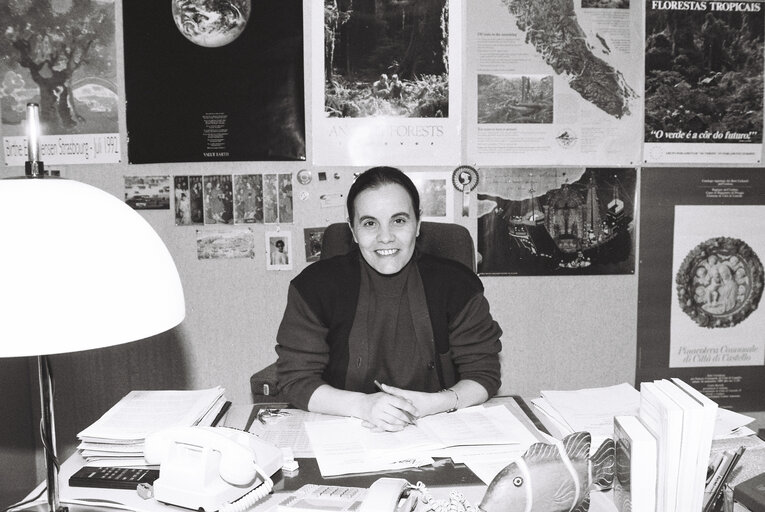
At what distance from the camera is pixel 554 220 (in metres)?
2.23

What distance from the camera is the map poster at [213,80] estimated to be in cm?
213

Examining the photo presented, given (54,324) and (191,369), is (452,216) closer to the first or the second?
(191,369)

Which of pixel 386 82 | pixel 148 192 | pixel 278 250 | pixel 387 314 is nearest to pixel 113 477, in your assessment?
pixel 387 314

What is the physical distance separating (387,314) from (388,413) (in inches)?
15.9

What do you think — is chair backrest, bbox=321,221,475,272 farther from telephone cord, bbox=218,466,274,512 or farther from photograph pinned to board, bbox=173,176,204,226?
telephone cord, bbox=218,466,274,512

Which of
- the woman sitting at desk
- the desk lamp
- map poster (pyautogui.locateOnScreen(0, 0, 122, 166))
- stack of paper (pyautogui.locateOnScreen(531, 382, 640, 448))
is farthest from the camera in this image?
map poster (pyautogui.locateOnScreen(0, 0, 122, 166))

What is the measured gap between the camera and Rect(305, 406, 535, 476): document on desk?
109 cm

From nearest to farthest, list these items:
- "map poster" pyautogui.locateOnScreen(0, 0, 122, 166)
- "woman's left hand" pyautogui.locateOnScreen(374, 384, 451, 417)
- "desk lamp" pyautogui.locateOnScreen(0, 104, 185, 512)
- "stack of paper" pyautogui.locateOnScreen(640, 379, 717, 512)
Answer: "desk lamp" pyautogui.locateOnScreen(0, 104, 185, 512)
"stack of paper" pyautogui.locateOnScreen(640, 379, 717, 512)
"woman's left hand" pyautogui.locateOnScreen(374, 384, 451, 417)
"map poster" pyautogui.locateOnScreen(0, 0, 122, 166)

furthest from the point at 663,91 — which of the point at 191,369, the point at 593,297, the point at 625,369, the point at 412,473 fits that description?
the point at 191,369

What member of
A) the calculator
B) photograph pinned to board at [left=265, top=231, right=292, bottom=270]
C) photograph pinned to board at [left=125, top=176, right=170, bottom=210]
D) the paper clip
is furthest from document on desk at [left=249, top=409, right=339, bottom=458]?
photograph pinned to board at [left=125, top=176, right=170, bottom=210]

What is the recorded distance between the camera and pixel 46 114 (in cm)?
216

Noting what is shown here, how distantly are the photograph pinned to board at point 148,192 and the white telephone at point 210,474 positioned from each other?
1.35m

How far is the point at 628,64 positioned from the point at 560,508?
71.6 inches

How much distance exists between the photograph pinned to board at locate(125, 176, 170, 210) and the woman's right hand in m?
1.27
